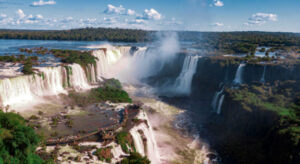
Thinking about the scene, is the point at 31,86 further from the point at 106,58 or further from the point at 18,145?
the point at 106,58

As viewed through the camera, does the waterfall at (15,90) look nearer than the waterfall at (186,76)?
Yes

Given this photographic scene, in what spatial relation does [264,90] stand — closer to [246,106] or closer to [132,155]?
[246,106]

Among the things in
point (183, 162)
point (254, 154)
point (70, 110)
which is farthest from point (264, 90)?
point (70, 110)

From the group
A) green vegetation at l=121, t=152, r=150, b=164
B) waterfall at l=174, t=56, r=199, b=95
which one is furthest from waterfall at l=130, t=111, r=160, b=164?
waterfall at l=174, t=56, r=199, b=95

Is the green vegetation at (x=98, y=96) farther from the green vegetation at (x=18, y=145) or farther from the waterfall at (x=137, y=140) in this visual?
the green vegetation at (x=18, y=145)

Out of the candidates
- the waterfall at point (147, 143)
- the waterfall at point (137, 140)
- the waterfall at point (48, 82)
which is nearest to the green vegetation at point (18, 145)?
the waterfall at point (137, 140)

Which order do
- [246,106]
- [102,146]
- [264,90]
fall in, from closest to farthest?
[102,146], [246,106], [264,90]

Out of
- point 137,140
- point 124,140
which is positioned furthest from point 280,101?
point 124,140

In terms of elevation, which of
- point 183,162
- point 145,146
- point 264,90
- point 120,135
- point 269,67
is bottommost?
point 183,162
